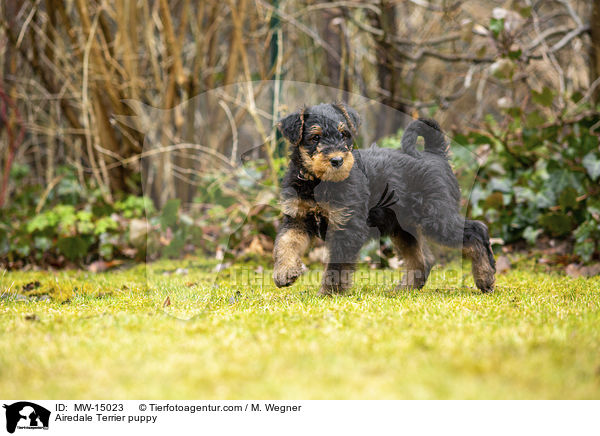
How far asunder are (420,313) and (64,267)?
3.92 metres

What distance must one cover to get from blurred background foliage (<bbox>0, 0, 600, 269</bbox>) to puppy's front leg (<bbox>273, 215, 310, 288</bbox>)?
118 centimetres

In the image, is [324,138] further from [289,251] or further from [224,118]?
[224,118]

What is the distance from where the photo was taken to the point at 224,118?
6.52 meters

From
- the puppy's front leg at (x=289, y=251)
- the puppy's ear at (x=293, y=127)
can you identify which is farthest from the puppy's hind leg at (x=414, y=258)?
the puppy's ear at (x=293, y=127)

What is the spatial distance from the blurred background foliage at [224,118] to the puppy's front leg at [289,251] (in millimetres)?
1176

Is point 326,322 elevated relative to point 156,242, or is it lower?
elevated

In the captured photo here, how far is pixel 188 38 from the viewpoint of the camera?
729cm

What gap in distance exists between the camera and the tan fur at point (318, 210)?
328 centimetres
